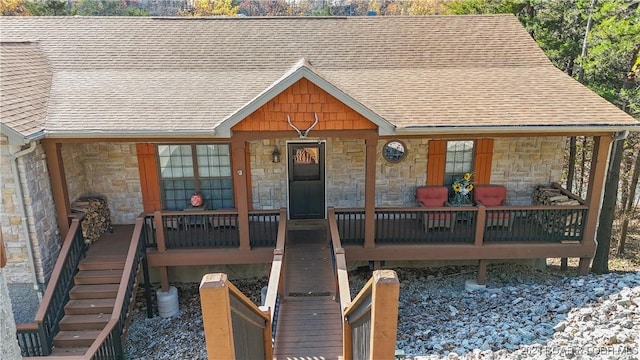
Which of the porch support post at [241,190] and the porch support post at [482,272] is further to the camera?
the porch support post at [482,272]

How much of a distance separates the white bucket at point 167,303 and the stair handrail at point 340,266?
3573mm

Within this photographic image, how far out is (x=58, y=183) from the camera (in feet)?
26.3

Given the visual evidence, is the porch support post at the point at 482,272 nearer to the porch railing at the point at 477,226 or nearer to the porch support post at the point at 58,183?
the porch railing at the point at 477,226

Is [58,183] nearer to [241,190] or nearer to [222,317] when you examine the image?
[241,190]

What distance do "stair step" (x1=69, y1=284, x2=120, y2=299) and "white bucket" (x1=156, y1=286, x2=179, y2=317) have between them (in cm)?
112

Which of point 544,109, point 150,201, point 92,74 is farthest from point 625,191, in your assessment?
point 92,74

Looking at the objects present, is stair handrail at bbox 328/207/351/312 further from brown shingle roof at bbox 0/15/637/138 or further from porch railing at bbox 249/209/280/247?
brown shingle roof at bbox 0/15/637/138

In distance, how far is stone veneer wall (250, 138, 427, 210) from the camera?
9836mm

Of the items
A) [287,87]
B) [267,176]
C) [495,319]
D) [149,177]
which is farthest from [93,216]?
[495,319]

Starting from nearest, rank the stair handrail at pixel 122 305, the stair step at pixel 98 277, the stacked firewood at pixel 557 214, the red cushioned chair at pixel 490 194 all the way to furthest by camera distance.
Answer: the stair handrail at pixel 122 305 → the stair step at pixel 98 277 → the stacked firewood at pixel 557 214 → the red cushioned chair at pixel 490 194

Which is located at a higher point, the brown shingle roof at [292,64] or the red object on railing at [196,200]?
the brown shingle roof at [292,64]

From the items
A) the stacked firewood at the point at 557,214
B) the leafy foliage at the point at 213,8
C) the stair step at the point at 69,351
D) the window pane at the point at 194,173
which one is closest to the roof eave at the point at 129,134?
the window pane at the point at 194,173

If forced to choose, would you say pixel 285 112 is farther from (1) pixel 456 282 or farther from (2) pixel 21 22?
(2) pixel 21 22

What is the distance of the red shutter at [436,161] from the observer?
389 inches
